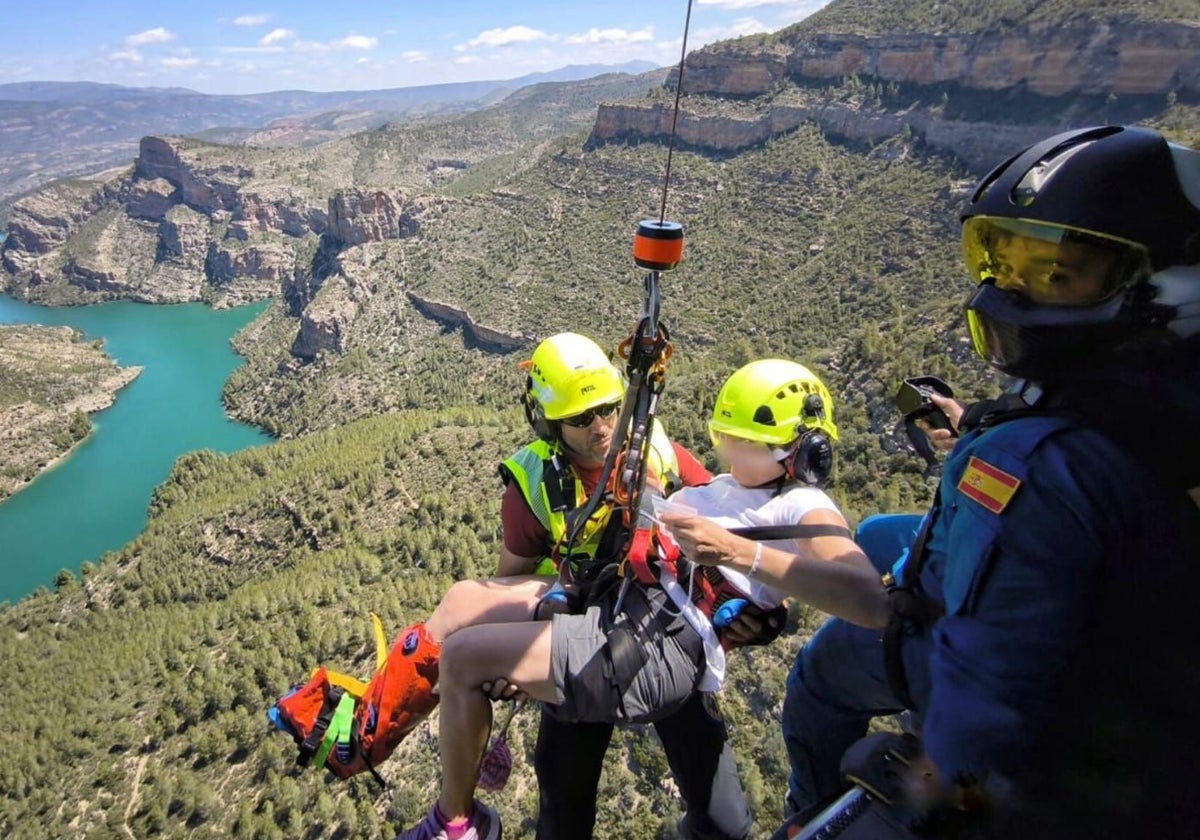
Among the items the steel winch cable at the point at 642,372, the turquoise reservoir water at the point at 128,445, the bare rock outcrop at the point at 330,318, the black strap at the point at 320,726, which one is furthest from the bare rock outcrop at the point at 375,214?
the steel winch cable at the point at 642,372

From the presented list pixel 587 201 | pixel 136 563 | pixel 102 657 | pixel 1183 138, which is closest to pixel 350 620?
pixel 102 657

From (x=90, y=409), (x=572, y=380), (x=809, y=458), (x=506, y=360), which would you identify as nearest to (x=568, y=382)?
(x=572, y=380)

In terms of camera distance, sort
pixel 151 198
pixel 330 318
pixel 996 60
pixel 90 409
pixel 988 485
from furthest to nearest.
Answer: pixel 151 198, pixel 90 409, pixel 330 318, pixel 996 60, pixel 988 485

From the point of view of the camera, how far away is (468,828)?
338 cm

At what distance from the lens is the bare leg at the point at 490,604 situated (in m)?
3.81

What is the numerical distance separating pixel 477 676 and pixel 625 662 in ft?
2.42

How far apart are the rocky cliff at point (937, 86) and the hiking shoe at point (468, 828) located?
66.4 m

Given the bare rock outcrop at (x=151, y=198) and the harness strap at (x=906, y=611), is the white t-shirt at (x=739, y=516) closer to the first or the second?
the harness strap at (x=906, y=611)

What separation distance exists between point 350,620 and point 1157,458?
2739 cm

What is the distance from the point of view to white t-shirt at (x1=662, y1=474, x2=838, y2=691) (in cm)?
306

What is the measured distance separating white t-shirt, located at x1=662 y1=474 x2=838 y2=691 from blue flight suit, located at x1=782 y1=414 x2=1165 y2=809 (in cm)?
126

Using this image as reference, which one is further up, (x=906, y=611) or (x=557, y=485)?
(x=906, y=611)

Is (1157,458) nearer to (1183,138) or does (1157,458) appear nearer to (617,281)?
(1183,138)

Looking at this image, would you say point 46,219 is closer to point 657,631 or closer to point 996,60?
Result: point 996,60
